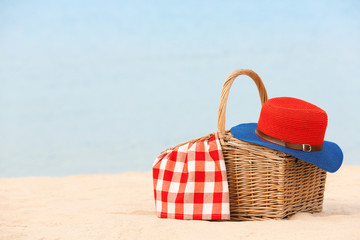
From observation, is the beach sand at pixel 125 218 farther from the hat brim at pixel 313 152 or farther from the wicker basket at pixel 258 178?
the hat brim at pixel 313 152

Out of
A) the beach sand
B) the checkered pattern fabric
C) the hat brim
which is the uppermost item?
the hat brim

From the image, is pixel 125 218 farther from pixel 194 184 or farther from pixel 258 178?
pixel 258 178

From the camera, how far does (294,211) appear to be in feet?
6.55

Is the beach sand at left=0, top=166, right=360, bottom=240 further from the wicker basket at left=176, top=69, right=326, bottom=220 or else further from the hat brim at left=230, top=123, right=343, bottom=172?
the hat brim at left=230, top=123, right=343, bottom=172

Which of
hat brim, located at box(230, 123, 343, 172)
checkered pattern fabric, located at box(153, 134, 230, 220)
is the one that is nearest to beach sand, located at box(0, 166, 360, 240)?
checkered pattern fabric, located at box(153, 134, 230, 220)

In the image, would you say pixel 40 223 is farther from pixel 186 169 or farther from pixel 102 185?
pixel 102 185

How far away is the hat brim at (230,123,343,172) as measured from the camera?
1828 mm

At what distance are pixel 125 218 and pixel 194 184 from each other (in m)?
0.35

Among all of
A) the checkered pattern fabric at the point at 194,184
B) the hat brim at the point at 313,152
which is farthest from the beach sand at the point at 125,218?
the hat brim at the point at 313,152

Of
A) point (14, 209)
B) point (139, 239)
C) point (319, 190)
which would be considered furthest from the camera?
point (14, 209)

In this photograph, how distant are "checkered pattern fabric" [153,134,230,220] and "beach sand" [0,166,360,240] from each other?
0.07 meters

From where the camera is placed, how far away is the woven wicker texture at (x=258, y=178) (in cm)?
187

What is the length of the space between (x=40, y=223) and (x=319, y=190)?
140cm

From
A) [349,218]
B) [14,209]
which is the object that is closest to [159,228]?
[349,218]
